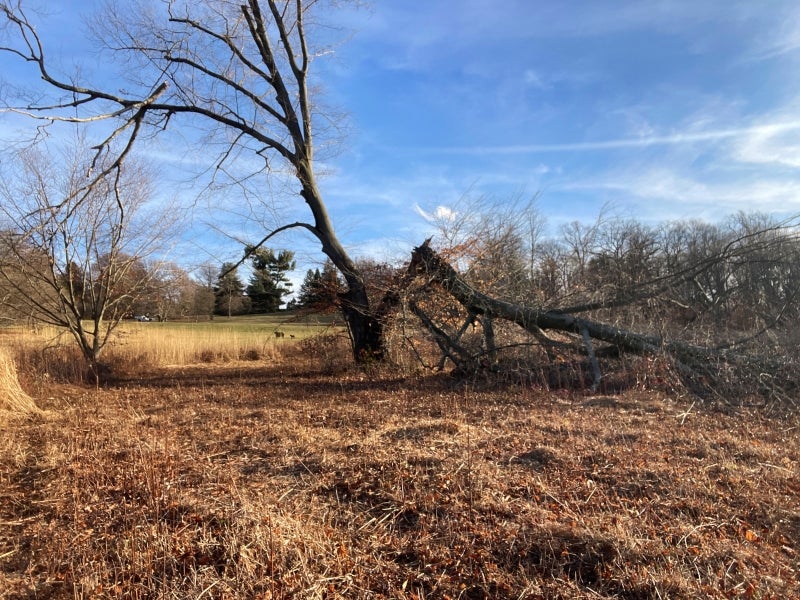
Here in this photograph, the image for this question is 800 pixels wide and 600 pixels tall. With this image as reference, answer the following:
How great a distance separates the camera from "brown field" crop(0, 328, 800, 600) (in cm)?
246

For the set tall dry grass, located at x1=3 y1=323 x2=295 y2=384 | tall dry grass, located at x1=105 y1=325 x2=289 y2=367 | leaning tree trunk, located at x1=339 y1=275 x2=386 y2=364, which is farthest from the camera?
tall dry grass, located at x1=105 y1=325 x2=289 y2=367

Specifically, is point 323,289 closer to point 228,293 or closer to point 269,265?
point 269,265

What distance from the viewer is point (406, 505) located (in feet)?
10.6

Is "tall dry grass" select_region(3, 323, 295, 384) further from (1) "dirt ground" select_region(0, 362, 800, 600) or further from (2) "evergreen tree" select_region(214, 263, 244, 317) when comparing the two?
(1) "dirt ground" select_region(0, 362, 800, 600)

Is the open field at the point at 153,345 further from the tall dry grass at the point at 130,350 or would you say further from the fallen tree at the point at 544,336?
the fallen tree at the point at 544,336

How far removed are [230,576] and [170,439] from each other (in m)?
2.85

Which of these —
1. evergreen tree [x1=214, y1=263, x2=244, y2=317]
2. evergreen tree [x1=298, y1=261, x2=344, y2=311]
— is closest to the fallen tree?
evergreen tree [x1=298, y1=261, x2=344, y2=311]

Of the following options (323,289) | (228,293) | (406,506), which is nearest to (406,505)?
(406,506)

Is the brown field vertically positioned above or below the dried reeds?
below

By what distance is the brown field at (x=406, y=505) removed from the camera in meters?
2.46

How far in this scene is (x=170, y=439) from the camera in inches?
195

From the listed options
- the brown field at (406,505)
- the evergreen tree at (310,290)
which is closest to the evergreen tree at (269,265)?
the evergreen tree at (310,290)

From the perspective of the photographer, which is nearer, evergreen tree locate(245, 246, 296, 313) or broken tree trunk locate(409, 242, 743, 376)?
broken tree trunk locate(409, 242, 743, 376)

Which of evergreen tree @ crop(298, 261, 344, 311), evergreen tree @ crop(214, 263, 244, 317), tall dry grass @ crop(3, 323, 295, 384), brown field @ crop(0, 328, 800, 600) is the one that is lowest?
brown field @ crop(0, 328, 800, 600)
